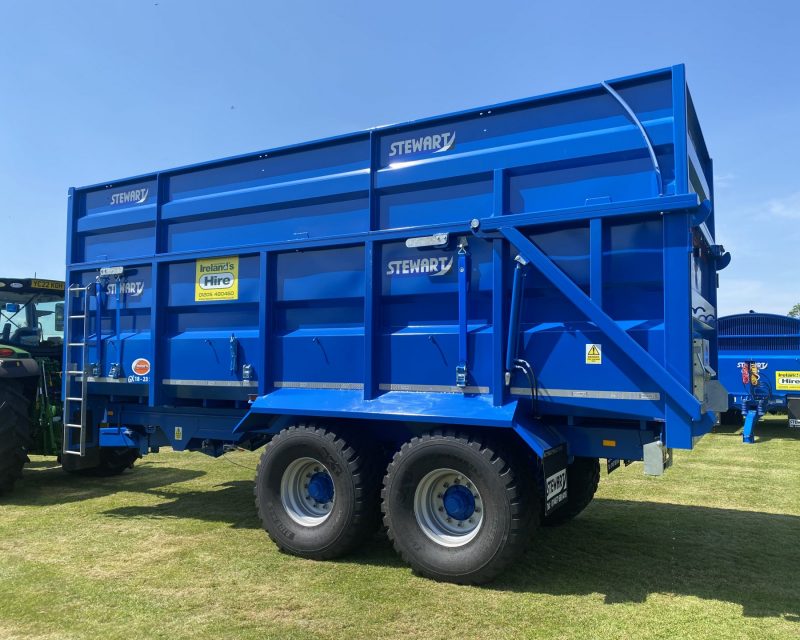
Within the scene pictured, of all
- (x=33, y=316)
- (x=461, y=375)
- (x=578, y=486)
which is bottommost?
(x=578, y=486)

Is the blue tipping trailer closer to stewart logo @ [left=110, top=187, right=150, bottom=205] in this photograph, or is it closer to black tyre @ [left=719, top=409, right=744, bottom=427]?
stewart logo @ [left=110, top=187, right=150, bottom=205]

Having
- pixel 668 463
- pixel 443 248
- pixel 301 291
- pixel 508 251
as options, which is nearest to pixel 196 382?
pixel 301 291

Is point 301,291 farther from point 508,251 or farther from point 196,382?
point 508,251

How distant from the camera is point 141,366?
19.8 feet

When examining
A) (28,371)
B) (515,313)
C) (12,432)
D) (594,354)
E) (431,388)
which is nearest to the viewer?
(594,354)

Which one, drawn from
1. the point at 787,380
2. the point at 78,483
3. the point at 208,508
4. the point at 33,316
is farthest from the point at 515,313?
the point at 787,380

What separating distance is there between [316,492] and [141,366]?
232cm

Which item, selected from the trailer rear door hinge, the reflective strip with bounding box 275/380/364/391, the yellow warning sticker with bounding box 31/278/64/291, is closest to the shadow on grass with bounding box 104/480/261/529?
the reflective strip with bounding box 275/380/364/391

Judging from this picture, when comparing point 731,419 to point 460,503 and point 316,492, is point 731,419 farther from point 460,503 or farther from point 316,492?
point 316,492

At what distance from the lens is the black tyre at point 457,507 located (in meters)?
4.06

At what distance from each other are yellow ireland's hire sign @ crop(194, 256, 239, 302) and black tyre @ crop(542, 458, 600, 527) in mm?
3340

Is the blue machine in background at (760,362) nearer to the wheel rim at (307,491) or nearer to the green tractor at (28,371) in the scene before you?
the wheel rim at (307,491)

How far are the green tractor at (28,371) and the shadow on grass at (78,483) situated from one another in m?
0.39

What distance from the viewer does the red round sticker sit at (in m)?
6.00
